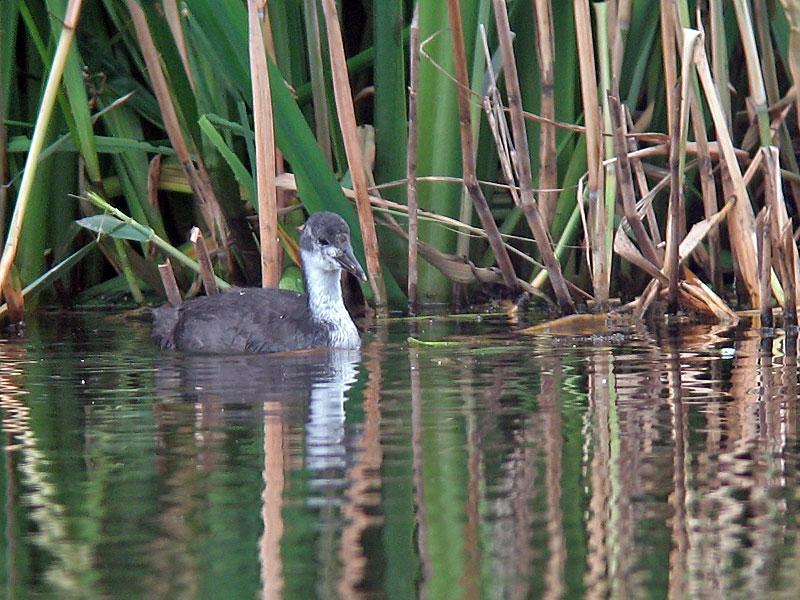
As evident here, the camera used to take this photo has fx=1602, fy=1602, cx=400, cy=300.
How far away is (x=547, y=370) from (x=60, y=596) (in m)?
3.01

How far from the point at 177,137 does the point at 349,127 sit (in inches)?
32.4

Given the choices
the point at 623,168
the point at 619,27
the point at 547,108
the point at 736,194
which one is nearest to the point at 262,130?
the point at 547,108

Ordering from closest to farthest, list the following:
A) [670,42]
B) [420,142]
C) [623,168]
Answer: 1. [623,168]
2. [670,42]
3. [420,142]

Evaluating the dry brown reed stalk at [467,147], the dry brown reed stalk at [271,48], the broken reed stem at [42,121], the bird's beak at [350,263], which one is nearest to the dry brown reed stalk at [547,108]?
the dry brown reed stalk at [467,147]

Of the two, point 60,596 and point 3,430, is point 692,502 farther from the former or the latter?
point 3,430

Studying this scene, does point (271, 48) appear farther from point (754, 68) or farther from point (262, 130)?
point (754, 68)

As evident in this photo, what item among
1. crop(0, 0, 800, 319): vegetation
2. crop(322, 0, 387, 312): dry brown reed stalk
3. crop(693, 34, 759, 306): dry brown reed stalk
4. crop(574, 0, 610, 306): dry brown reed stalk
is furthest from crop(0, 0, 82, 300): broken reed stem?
crop(693, 34, 759, 306): dry brown reed stalk

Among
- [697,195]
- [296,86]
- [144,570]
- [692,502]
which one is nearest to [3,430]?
[144,570]

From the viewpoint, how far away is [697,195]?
781 centimetres

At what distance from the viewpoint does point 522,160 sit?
6.53m

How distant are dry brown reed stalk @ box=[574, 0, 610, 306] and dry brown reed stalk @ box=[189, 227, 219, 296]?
1.66m

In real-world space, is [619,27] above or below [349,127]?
above

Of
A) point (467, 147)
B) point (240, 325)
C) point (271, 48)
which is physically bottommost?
point (240, 325)

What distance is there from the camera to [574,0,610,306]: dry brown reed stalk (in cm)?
657
